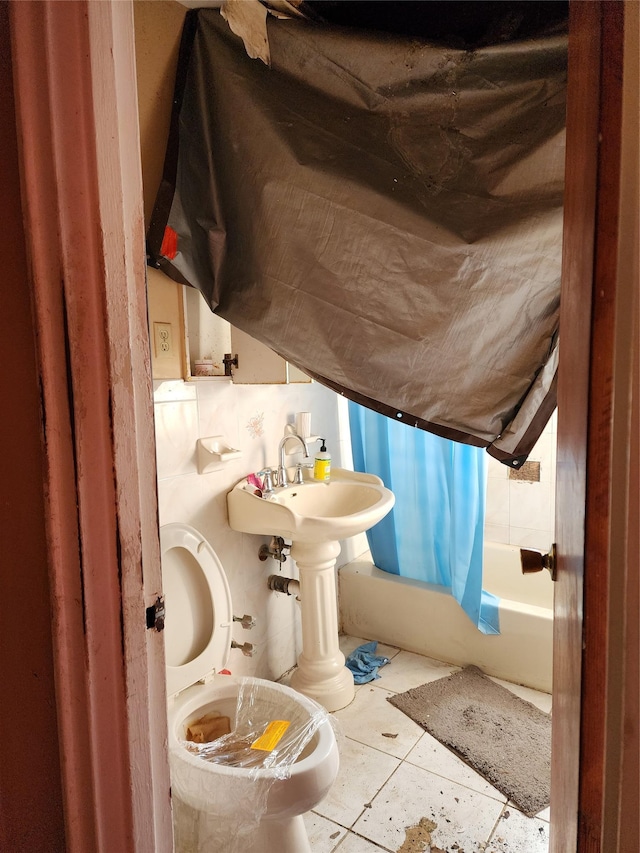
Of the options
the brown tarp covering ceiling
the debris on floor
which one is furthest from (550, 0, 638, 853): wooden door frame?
the debris on floor

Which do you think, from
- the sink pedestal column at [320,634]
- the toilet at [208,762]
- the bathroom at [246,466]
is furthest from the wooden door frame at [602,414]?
the sink pedestal column at [320,634]

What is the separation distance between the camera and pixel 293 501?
196cm

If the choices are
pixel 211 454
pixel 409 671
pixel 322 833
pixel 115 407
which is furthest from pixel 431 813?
pixel 115 407

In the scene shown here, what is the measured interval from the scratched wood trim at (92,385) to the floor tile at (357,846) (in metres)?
1.11

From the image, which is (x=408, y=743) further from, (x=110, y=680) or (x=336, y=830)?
(x=110, y=680)

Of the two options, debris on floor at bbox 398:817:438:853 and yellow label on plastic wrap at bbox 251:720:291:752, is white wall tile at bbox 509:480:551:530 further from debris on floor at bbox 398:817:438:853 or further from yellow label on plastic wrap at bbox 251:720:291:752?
yellow label on plastic wrap at bbox 251:720:291:752

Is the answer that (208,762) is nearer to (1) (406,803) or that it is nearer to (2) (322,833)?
(2) (322,833)

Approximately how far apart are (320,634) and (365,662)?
1.42 feet

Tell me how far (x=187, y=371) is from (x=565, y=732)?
1262mm

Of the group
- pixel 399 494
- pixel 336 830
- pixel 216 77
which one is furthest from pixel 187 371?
pixel 336 830

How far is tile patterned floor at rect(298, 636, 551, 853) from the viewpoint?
142 centimetres

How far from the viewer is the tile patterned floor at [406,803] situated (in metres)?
1.42

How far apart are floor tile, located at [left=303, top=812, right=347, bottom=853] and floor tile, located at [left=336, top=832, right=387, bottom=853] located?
2cm

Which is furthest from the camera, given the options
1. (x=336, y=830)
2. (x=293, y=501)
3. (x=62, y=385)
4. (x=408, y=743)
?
(x=293, y=501)
